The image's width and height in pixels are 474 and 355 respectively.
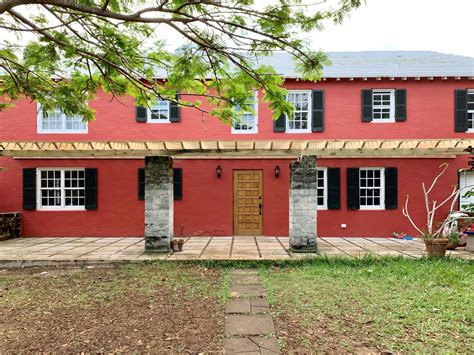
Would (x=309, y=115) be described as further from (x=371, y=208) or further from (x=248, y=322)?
(x=248, y=322)

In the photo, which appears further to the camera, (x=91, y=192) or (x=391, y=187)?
(x=91, y=192)

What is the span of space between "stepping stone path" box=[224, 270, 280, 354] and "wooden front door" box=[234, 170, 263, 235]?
4.99m

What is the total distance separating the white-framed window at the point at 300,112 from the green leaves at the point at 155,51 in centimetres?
544

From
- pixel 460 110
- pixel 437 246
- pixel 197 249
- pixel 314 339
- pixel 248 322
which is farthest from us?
pixel 460 110

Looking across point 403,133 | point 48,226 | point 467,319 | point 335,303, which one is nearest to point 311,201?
point 335,303

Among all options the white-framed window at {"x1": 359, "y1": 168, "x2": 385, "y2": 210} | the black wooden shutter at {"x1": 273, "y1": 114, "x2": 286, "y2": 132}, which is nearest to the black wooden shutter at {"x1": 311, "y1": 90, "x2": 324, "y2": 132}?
the black wooden shutter at {"x1": 273, "y1": 114, "x2": 286, "y2": 132}

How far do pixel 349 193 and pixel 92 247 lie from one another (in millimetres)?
7891

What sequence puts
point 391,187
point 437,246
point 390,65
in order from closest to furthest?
1. point 437,246
2. point 391,187
3. point 390,65

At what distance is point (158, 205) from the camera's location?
7.96 m

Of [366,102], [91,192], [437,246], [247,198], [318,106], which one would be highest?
[366,102]

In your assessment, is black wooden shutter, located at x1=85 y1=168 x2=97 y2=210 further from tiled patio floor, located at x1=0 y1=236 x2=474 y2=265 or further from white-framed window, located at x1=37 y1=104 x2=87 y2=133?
white-framed window, located at x1=37 y1=104 x2=87 y2=133

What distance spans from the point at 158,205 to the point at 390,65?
925 centimetres

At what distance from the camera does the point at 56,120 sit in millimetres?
10930

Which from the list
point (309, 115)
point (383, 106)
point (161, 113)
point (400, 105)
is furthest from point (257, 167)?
point (400, 105)
